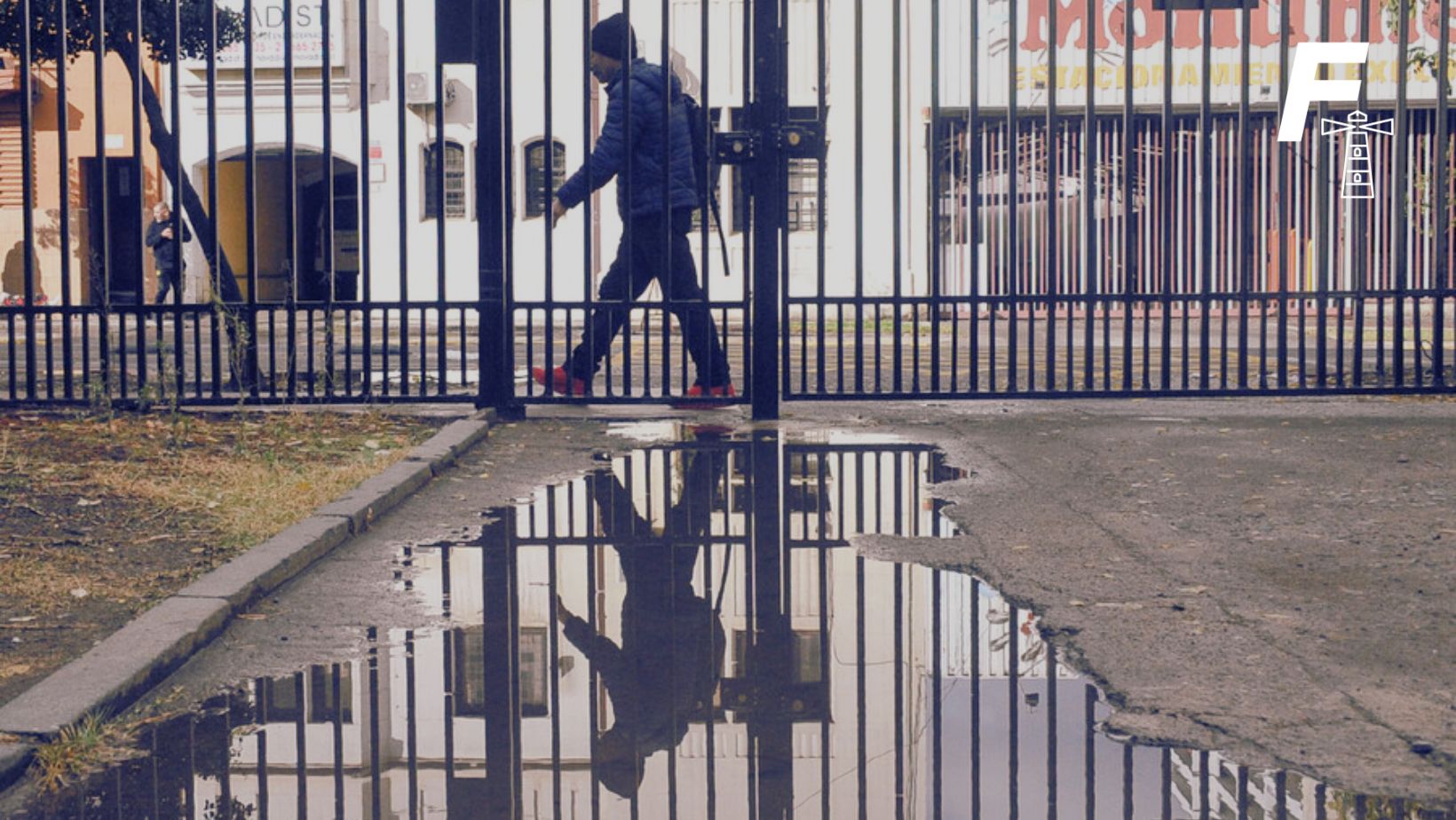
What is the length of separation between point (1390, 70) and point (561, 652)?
2380cm

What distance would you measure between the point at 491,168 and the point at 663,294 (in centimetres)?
105

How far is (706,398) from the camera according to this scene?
31.3 feet

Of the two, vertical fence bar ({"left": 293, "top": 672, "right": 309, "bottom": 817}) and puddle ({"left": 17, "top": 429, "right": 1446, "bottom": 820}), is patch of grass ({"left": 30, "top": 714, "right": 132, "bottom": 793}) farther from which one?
vertical fence bar ({"left": 293, "top": 672, "right": 309, "bottom": 817})

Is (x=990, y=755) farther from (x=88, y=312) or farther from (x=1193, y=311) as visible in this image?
(x=1193, y=311)

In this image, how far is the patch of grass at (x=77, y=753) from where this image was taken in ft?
11.5

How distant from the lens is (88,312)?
9.41 meters

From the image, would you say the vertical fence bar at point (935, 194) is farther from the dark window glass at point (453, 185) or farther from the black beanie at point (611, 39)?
the dark window glass at point (453, 185)

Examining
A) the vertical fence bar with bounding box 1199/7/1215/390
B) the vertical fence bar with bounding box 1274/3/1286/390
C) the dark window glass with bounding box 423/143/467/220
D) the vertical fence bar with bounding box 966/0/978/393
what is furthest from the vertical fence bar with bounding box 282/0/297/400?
the dark window glass with bounding box 423/143/467/220

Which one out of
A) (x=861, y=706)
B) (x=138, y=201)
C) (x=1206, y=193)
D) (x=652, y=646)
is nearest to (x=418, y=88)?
(x=138, y=201)

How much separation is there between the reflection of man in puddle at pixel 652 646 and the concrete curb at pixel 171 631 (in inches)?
32.1

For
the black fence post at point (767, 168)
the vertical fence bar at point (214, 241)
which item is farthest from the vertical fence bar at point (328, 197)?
the black fence post at point (767, 168)

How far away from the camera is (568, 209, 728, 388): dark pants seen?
9461 millimetres

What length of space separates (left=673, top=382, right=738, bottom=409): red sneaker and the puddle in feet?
12.1

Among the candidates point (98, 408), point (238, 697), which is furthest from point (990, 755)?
point (98, 408)
